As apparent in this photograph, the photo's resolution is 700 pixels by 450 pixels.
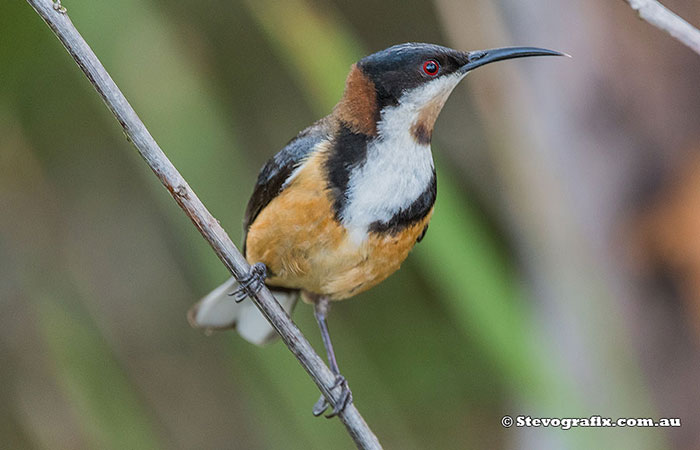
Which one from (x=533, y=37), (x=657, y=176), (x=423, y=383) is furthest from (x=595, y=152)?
(x=423, y=383)

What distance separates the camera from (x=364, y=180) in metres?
2.52

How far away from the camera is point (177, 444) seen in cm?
455

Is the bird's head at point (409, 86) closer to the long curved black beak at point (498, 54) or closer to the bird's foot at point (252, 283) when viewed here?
the long curved black beak at point (498, 54)

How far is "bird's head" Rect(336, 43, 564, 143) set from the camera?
254 cm

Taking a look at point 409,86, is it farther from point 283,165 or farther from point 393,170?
point 283,165

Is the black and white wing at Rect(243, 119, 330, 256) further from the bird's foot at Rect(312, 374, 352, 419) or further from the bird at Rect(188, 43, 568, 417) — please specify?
the bird's foot at Rect(312, 374, 352, 419)

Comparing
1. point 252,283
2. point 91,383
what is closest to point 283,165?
point 252,283

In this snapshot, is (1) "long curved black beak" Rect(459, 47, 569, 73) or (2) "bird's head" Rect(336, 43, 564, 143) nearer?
(1) "long curved black beak" Rect(459, 47, 569, 73)

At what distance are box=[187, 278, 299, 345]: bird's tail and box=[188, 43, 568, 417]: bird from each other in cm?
49

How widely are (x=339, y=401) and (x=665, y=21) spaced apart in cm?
153

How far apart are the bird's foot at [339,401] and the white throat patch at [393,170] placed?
0.53 meters

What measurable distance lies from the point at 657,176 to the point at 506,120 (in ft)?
2.87

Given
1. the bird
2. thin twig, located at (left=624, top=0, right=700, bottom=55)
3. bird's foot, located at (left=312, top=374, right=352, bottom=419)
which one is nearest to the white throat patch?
the bird

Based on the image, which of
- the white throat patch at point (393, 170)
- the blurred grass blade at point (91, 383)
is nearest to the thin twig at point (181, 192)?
the white throat patch at point (393, 170)
